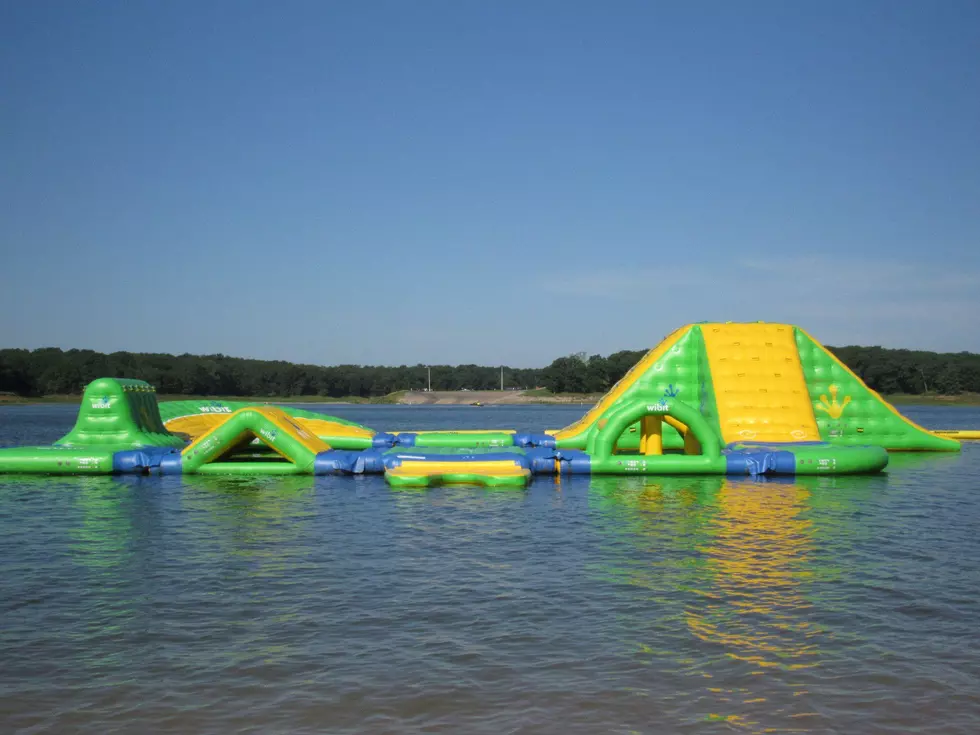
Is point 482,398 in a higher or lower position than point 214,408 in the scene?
higher

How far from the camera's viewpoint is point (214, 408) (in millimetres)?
30234

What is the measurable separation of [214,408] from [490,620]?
80.9ft

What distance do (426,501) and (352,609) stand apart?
23.0 feet

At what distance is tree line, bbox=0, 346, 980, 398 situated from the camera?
90.3 meters

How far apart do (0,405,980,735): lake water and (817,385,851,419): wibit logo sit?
9885mm

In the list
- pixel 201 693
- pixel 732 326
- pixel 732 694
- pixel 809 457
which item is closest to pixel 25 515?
pixel 201 693

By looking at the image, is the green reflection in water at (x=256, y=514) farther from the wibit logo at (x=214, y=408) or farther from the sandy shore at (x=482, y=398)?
the sandy shore at (x=482, y=398)

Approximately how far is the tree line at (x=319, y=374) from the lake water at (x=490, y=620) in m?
83.8

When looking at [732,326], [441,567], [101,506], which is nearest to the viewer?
[441,567]

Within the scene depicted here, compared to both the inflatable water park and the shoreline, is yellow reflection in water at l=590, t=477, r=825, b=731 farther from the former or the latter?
the shoreline

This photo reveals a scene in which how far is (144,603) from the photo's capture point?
796 centimetres

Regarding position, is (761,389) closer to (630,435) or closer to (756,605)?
(630,435)

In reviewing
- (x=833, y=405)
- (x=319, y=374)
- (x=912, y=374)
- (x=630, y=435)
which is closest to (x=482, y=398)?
(x=319, y=374)

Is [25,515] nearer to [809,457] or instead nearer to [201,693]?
[201,693]
